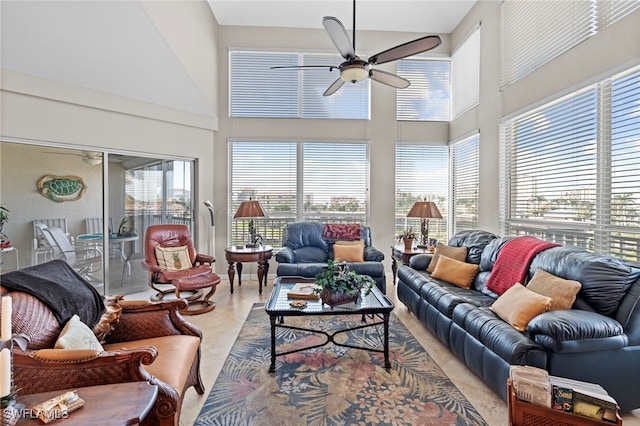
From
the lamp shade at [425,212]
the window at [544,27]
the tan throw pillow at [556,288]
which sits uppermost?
the window at [544,27]

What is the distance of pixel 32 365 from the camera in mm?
1419

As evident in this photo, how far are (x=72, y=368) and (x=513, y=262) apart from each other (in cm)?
327

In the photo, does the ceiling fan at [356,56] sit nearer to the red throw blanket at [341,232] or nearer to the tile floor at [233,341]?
the red throw blanket at [341,232]

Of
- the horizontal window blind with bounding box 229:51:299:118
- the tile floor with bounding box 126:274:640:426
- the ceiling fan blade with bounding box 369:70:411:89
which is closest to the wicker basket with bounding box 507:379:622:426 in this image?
the tile floor with bounding box 126:274:640:426

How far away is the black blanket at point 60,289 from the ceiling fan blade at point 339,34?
2516mm

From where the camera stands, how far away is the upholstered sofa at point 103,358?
1430 mm

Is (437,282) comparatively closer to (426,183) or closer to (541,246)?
(541,246)

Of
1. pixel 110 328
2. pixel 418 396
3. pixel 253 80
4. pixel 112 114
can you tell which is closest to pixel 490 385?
pixel 418 396

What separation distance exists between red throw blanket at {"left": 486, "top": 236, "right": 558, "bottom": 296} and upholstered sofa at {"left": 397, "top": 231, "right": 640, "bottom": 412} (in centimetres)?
5

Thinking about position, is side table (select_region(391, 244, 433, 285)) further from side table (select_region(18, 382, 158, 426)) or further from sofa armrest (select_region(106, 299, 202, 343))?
side table (select_region(18, 382, 158, 426))

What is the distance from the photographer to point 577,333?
6.12 feet

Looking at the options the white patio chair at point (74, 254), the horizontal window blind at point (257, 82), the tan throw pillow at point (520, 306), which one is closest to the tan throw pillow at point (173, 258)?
the white patio chair at point (74, 254)

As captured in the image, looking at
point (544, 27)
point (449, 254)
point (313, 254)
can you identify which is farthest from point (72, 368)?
point (544, 27)

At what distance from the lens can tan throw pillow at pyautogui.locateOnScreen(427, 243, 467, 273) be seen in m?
3.65
